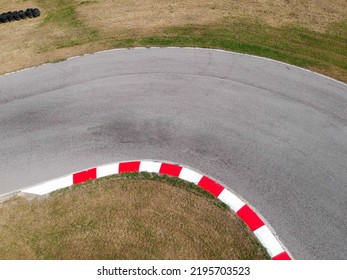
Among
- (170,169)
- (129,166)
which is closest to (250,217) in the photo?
(170,169)

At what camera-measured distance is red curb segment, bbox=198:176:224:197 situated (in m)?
9.34

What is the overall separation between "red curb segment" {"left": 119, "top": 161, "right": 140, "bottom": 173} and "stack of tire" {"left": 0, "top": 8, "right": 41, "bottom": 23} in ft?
45.6

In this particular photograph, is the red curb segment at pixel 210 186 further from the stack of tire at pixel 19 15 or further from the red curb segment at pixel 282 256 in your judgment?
the stack of tire at pixel 19 15

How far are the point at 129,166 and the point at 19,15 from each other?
1441cm

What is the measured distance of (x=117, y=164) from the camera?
1027 cm

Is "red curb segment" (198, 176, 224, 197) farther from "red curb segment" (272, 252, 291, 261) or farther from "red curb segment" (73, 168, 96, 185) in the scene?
"red curb segment" (73, 168, 96, 185)

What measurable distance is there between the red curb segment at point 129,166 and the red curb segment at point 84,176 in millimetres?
784

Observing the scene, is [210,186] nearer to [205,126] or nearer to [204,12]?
[205,126]

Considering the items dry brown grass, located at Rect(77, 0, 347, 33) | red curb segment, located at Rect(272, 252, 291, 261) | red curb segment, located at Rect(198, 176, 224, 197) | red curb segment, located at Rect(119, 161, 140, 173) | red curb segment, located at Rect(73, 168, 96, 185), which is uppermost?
dry brown grass, located at Rect(77, 0, 347, 33)

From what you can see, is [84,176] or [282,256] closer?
[282,256]

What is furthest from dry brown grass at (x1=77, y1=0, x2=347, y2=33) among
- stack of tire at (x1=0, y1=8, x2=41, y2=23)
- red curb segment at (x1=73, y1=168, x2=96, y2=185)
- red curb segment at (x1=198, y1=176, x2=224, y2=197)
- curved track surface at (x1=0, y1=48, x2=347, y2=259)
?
red curb segment at (x1=198, y1=176, x2=224, y2=197)

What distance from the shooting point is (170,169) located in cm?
1003
